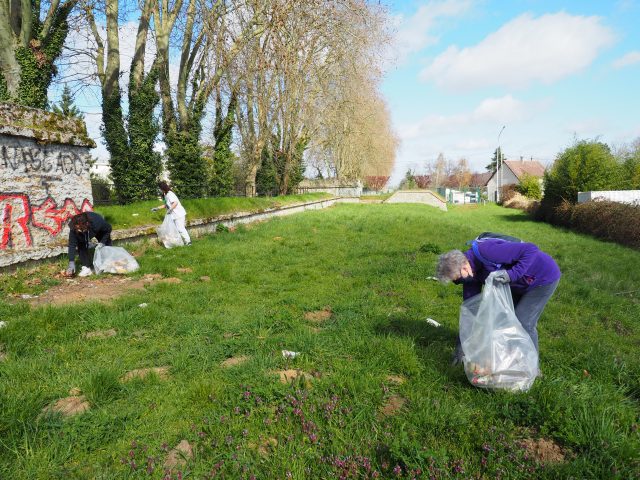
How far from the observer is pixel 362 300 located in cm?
560

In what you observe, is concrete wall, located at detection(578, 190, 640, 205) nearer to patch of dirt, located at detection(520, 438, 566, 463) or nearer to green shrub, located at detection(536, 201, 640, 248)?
green shrub, located at detection(536, 201, 640, 248)

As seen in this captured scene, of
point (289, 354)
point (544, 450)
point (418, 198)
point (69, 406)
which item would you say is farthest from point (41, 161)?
point (418, 198)

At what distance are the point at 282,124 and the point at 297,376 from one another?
20.5m

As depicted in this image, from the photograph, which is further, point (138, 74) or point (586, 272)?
point (138, 74)

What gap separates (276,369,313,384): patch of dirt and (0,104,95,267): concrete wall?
19.1ft

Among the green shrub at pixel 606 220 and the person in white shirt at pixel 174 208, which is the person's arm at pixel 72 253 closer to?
the person in white shirt at pixel 174 208

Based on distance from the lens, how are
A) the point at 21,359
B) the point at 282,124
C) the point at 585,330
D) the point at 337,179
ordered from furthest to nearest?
the point at 337,179 → the point at 282,124 → the point at 585,330 → the point at 21,359

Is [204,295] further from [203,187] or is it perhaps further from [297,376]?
[203,187]

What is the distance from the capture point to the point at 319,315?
16.9 ft

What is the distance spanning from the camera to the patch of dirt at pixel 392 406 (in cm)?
292

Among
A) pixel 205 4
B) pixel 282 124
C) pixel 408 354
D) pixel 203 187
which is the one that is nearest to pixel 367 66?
pixel 282 124

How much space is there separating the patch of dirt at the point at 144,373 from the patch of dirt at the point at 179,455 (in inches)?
37.3

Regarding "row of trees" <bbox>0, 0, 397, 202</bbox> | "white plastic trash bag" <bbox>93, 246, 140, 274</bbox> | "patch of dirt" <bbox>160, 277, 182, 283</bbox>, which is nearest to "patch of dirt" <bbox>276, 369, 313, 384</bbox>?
"patch of dirt" <bbox>160, 277, 182, 283</bbox>

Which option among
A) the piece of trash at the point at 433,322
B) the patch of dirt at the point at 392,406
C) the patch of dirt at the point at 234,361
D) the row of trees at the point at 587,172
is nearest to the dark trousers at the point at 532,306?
the patch of dirt at the point at 392,406
